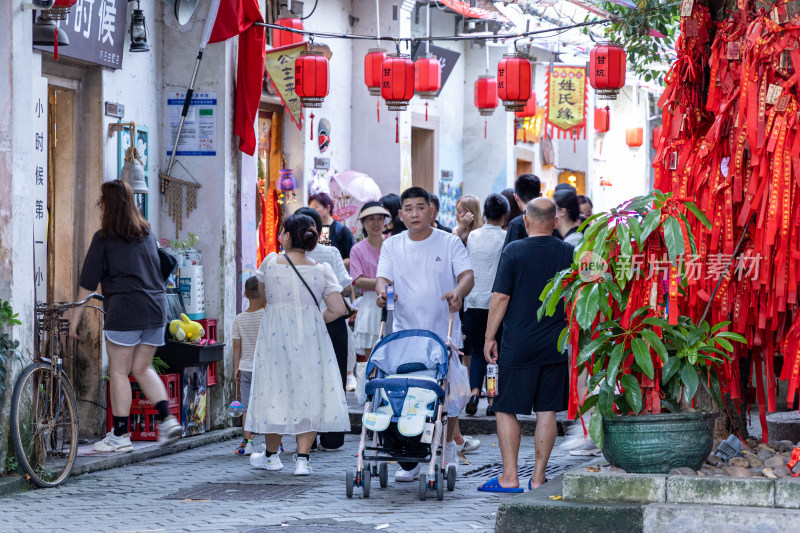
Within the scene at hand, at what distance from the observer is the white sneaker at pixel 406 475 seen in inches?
331

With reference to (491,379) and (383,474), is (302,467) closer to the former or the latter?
(383,474)

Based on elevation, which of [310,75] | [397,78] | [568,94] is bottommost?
[310,75]

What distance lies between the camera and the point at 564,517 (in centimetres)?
625

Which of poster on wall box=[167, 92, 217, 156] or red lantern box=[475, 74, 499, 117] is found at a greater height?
red lantern box=[475, 74, 499, 117]

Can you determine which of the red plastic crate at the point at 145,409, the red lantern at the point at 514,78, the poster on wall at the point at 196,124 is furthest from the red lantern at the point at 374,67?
the red plastic crate at the point at 145,409

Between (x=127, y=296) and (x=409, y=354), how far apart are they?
227 cm

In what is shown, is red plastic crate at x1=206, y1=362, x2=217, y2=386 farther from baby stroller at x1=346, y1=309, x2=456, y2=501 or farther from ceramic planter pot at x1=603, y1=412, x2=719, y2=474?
ceramic planter pot at x1=603, y1=412, x2=719, y2=474

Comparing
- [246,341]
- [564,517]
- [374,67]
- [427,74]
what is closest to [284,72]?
[374,67]

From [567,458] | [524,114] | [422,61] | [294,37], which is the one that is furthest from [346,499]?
[524,114]

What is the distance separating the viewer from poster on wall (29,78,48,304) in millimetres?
8695

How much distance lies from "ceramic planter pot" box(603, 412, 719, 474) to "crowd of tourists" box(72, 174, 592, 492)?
1257mm

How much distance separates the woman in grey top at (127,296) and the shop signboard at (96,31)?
119cm

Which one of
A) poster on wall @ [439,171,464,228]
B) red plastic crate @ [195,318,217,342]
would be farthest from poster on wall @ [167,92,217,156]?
poster on wall @ [439,171,464,228]

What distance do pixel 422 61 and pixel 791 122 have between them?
1029cm
